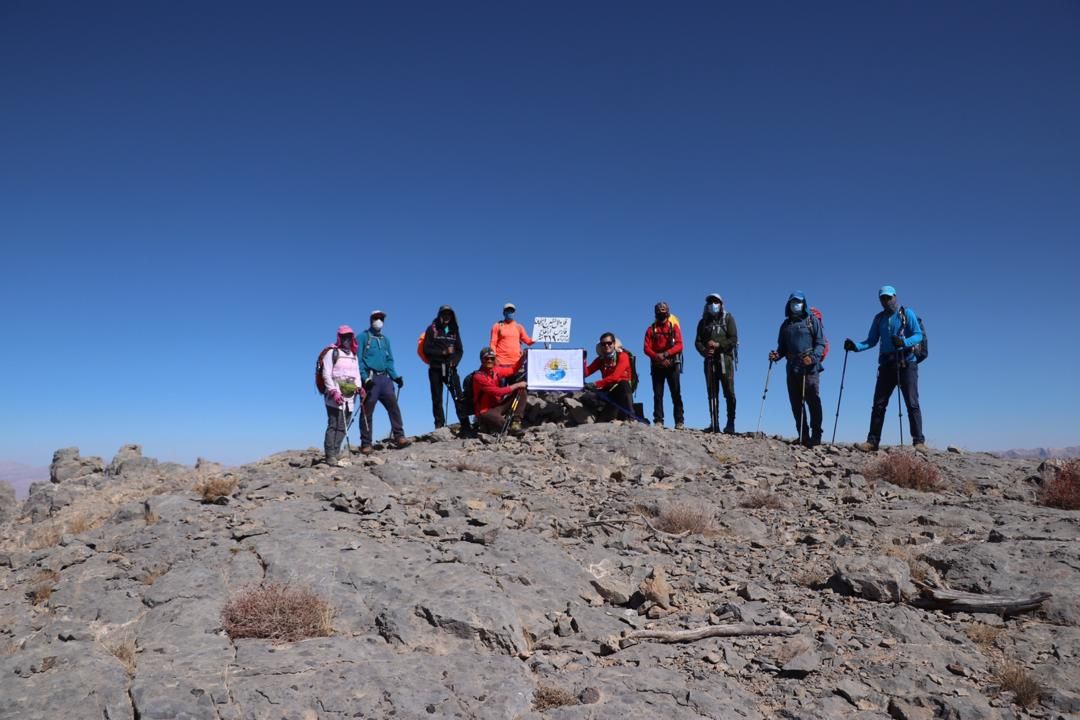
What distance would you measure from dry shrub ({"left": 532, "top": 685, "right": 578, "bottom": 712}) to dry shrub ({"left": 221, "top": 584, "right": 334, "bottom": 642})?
2.13 meters

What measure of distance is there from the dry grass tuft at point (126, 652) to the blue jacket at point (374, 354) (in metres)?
8.28

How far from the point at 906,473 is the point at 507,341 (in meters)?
→ 8.95

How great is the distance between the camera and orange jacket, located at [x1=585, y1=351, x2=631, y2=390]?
641 inches

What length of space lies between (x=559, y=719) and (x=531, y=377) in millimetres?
11376

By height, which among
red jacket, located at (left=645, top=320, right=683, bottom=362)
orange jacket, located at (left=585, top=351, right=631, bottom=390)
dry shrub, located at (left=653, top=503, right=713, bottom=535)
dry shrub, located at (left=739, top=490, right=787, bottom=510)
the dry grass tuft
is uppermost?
red jacket, located at (left=645, top=320, right=683, bottom=362)

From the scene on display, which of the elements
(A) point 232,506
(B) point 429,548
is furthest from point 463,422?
(B) point 429,548

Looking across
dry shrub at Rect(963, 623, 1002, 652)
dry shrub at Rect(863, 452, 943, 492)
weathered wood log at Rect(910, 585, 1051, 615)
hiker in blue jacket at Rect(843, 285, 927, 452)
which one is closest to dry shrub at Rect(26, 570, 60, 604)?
weathered wood log at Rect(910, 585, 1051, 615)

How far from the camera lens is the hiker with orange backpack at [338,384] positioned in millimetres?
11836

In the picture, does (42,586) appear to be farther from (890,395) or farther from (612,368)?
(890,395)

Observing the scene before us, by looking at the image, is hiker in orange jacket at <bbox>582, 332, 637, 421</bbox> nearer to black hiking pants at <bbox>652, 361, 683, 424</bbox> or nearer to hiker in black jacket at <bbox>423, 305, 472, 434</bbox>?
black hiking pants at <bbox>652, 361, 683, 424</bbox>

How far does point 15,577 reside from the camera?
7719mm

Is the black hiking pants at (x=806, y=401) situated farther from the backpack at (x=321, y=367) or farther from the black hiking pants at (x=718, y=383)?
the backpack at (x=321, y=367)

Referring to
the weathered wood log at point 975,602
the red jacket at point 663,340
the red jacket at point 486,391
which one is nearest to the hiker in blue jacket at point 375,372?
the red jacket at point 486,391

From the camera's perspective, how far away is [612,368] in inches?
643
